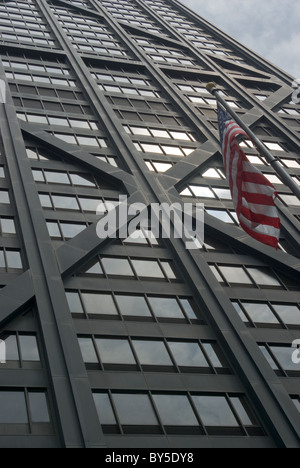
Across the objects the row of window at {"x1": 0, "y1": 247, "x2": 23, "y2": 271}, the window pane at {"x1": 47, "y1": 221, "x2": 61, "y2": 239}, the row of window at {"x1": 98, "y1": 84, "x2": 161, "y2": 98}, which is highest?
the row of window at {"x1": 98, "y1": 84, "x2": 161, "y2": 98}

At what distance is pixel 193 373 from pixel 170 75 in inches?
1558

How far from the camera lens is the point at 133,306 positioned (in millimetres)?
25906

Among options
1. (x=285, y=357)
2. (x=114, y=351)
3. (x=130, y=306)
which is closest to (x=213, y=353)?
(x=285, y=357)

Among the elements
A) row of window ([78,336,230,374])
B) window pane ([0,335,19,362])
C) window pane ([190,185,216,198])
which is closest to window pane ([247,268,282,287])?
row of window ([78,336,230,374])

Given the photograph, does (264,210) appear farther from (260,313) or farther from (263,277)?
(263,277)

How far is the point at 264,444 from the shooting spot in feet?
67.0

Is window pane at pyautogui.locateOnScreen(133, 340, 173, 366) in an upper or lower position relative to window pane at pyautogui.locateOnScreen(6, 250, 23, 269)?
lower

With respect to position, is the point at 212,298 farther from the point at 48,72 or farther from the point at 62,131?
the point at 48,72

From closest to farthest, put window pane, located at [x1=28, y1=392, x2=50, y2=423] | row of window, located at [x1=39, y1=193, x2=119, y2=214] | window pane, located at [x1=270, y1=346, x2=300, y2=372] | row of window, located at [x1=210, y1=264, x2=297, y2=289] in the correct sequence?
1. window pane, located at [x1=28, y1=392, x2=50, y2=423]
2. window pane, located at [x1=270, y1=346, x2=300, y2=372]
3. row of window, located at [x1=210, y1=264, x2=297, y2=289]
4. row of window, located at [x1=39, y1=193, x2=119, y2=214]

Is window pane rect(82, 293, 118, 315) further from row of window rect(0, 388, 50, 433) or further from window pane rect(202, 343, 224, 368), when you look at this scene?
row of window rect(0, 388, 50, 433)

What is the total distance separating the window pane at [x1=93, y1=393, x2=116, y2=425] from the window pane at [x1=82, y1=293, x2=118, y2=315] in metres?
4.93

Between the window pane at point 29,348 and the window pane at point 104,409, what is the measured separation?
299 cm

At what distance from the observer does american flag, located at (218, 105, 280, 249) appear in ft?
57.1

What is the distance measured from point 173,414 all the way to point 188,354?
3.65 metres
